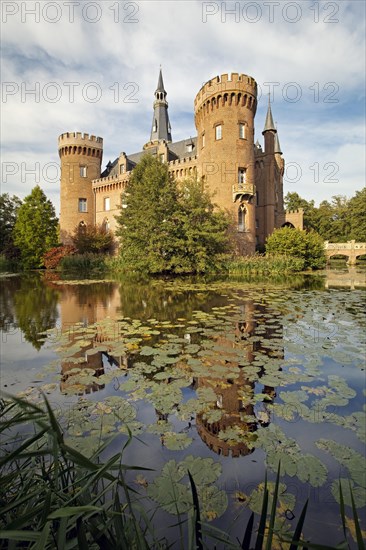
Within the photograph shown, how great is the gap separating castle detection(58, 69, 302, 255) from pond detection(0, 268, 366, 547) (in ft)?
53.0

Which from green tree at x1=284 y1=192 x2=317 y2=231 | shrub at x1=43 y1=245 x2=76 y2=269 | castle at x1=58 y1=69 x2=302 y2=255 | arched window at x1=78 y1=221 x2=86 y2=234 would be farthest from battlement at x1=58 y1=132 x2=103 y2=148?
green tree at x1=284 y1=192 x2=317 y2=231

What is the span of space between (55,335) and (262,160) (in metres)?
29.0

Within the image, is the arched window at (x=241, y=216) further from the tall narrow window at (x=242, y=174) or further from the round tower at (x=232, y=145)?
the tall narrow window at (x=242, y=174)

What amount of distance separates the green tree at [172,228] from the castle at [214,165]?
211cm

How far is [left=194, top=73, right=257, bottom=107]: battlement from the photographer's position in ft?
76.6

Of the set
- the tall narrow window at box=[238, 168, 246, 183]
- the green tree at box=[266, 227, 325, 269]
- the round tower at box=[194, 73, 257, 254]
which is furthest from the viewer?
the tall narrow window at box=[238, 168, 246, 183]

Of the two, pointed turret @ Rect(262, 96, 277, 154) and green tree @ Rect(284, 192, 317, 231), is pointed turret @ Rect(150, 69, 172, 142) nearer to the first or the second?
pointed turret @ Rect(262, 96, 277, 154)

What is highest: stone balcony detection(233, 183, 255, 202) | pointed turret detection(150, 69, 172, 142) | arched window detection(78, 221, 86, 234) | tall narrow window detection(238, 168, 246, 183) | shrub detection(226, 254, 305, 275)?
pointed turret detection(150, 69, 172, 142)

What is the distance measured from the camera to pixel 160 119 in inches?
1484

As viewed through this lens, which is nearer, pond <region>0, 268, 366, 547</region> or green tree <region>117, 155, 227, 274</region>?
pond <region>0, 268, 366, 547</region>

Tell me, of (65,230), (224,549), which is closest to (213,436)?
(224,549)

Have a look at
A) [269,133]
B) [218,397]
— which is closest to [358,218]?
[269,133]

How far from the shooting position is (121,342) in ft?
18.8

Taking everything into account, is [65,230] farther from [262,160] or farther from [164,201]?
[262,160]
